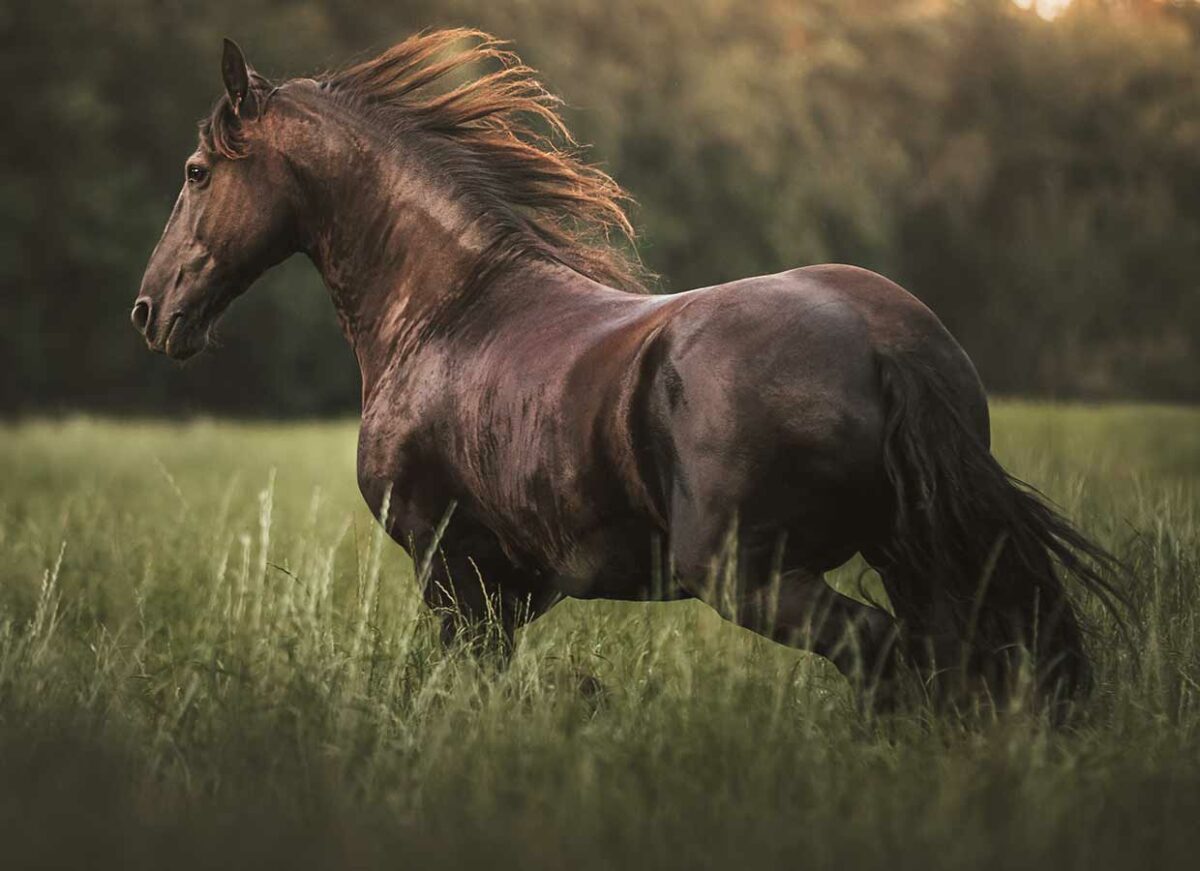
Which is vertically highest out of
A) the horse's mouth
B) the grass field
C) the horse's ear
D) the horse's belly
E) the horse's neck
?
the horse's ear

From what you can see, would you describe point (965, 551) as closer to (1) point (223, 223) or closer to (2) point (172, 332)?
(1) point (223, 223)

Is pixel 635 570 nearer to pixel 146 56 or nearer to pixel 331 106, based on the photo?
pixel 331 106

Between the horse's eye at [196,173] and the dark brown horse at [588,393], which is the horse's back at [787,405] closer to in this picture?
the dark brown horse at [588,393]

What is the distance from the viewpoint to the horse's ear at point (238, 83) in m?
4.77

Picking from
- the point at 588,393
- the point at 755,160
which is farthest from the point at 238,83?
the point at 755,160

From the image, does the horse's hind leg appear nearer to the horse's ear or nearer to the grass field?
the grass field

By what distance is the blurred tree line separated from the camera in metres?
24.3

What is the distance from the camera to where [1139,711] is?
3566 mm

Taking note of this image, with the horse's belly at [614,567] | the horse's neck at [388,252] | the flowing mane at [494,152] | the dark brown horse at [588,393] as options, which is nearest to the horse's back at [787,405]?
the dark brown horse at [588,393]

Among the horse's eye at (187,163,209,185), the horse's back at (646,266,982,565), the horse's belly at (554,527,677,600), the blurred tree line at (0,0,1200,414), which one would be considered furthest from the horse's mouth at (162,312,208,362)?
the blurred tree line at (0,0,1200,414)

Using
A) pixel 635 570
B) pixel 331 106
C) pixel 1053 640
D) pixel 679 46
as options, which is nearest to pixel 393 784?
pixel 635 570

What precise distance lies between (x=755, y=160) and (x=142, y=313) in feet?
92.8

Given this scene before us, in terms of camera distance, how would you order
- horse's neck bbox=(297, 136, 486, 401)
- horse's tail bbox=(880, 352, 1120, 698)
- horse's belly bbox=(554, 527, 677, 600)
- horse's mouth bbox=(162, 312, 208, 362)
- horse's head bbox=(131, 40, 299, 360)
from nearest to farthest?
horse's tail bbox=(880, 352, 1120, 698), horse's belly bbox=(554, 527, 677, 600), horse's neck bbox=(297, 136, 486, 401), horse's head bbox=(131, 40, 299, 360), horse's mouth bbox=(162, 312, 208, 362)

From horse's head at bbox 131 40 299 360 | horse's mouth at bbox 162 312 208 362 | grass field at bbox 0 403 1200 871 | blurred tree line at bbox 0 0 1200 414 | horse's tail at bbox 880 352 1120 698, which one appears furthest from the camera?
blurred tree line at bbox 0 0 1200 414
